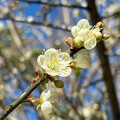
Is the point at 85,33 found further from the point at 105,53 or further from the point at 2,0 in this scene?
the point at 2,0

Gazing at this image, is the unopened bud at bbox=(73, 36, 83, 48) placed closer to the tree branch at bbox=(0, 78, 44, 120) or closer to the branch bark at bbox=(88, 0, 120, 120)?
the tree branch at bbox=(0, 78, 44, 120)

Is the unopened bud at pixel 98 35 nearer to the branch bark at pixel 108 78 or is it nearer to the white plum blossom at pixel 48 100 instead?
the white plum blossom at pixel 48 100

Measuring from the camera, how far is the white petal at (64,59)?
33.0 inches

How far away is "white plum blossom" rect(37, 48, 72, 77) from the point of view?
84 centimetres

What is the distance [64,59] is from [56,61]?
2.6 inches

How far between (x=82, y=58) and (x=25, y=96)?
268mm

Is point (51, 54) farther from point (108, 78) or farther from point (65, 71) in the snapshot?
point (108, 78)

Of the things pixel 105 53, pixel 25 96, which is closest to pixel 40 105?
pixel 25 96

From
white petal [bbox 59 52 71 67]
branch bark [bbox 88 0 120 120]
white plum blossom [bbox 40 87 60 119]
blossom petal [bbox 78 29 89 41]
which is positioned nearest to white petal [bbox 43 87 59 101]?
white plum blossom [bbox 40 87 60 119]

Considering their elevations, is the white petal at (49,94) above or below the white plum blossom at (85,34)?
below

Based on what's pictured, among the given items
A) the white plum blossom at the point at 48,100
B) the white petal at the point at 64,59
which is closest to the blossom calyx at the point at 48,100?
the white plum blossom at the point at 48,100

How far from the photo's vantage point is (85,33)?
2.70ft

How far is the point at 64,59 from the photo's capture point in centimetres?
88

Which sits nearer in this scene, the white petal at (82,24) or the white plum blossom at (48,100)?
the white plum blossom at (48,100)
